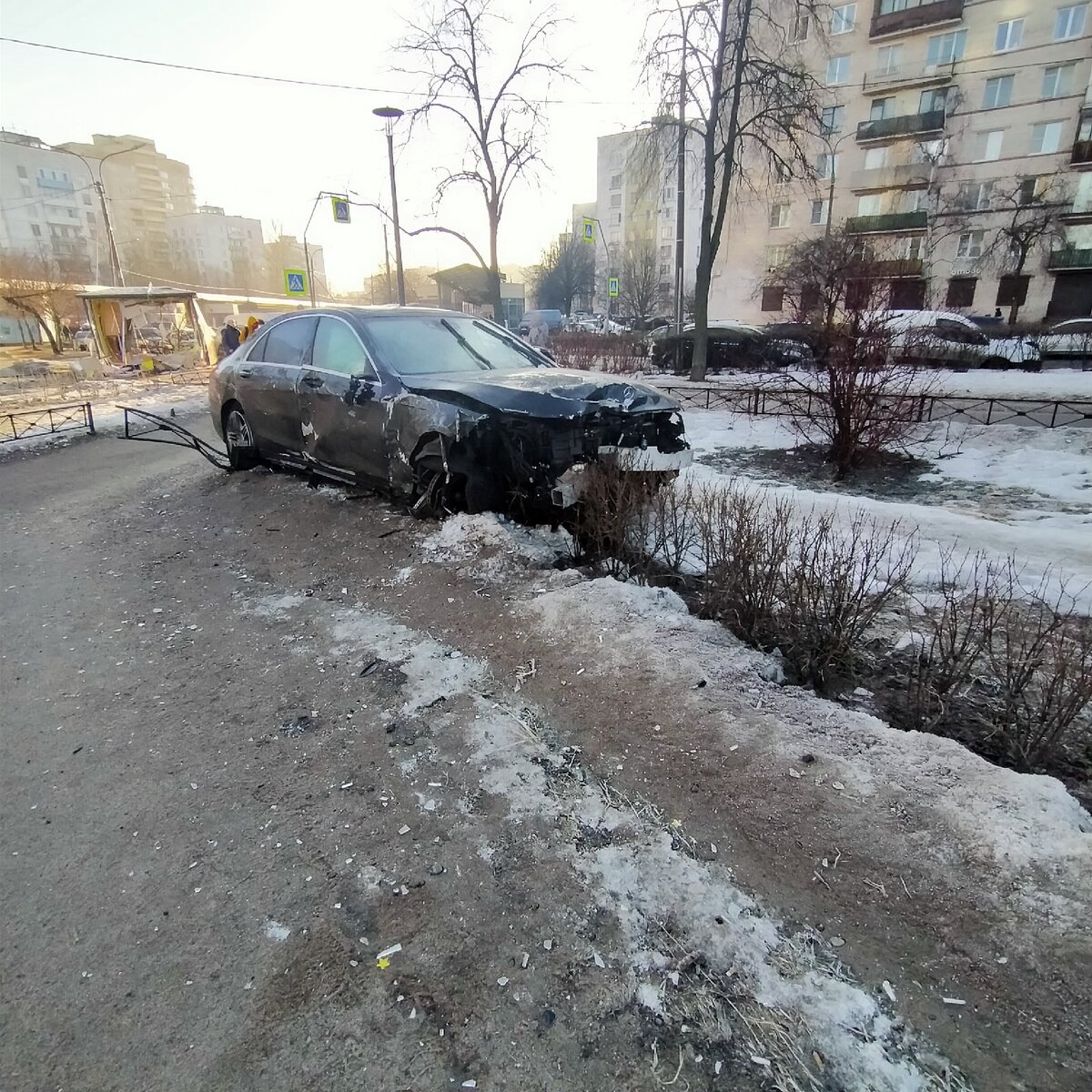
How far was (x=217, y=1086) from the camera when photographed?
1472 millimetres

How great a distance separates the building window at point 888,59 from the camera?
35.6 metres

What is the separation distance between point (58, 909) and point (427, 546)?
301 centimetres

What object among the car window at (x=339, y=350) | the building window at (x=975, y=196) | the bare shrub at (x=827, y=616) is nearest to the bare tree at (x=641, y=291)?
the building window at (x=975, y=196)

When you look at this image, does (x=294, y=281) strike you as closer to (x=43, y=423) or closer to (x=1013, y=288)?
(x=43, y=423)

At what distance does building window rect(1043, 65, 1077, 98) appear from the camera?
32000 mm

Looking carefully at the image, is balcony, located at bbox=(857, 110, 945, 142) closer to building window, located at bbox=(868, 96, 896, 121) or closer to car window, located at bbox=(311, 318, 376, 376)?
building window, located at bbox=(868, 96, 896, 121)

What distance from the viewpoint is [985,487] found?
7359 millimetres

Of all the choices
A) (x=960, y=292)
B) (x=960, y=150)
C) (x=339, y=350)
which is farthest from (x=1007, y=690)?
(x=960, y=150)

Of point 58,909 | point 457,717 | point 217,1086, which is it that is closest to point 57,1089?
point 217,1086

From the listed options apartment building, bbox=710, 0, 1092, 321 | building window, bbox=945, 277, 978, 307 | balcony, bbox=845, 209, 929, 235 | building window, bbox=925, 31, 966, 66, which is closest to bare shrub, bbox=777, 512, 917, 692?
apartment building, bbox=710, 0, 1092, 321

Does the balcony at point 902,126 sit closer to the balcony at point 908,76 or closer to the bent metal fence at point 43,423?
the balcony at point 908,76

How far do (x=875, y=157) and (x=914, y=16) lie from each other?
6.36 metres

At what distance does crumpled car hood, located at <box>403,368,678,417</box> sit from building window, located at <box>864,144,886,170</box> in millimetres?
42348

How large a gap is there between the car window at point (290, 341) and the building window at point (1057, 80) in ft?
142
